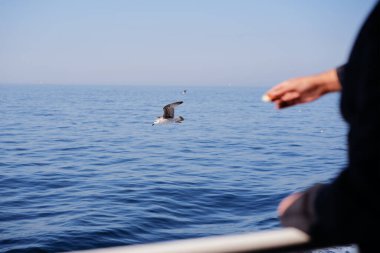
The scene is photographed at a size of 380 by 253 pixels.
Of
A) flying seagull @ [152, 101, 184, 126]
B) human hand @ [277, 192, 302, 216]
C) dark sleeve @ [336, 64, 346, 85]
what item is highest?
dark sleeve @ [336, 64, 346, 85]

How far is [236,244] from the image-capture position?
1.42 metres

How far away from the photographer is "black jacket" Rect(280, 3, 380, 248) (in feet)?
4.01

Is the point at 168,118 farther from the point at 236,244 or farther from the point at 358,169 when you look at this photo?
the point at 358,169

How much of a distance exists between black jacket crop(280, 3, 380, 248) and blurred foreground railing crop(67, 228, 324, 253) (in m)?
0.07

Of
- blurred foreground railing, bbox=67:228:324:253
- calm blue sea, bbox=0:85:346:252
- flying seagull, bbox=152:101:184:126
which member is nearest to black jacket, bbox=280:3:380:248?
blurred foreground railing, bbox=67:228:324:253

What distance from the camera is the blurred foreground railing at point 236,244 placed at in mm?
1384

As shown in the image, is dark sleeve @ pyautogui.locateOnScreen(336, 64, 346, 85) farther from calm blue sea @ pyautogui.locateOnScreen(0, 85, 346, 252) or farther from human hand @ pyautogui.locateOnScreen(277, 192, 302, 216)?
human hand @ pyautogui.locateOnScreen(277, 192, 302, 216)

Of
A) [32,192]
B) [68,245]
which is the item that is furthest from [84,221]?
[32,192]

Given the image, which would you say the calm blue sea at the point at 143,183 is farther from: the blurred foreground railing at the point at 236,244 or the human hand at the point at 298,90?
the blurred foreground railing at the point at 236,244

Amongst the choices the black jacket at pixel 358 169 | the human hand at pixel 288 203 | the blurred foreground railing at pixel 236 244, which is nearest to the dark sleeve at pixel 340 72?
the black jacket at pixel 358 169

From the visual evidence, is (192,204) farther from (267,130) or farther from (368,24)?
(267,130)

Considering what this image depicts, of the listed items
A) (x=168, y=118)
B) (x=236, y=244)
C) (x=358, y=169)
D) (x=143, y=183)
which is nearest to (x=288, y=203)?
(x=236, y=244)

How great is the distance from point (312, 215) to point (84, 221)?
33.0 ft

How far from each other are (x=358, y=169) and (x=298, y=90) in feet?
1.65
